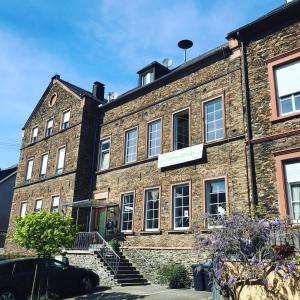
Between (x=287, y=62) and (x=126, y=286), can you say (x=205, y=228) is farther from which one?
(x=287, y=62)

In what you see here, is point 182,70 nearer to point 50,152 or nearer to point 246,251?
point 246,251

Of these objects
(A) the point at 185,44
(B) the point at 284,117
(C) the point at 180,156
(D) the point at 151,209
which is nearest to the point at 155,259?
(D) the point at 151,209

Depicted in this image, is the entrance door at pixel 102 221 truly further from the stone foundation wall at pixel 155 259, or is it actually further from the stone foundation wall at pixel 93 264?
the stone foundation wall at pixel 155 259

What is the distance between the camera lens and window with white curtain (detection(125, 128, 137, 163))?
20.4 metres

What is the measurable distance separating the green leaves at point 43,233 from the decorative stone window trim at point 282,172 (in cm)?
756

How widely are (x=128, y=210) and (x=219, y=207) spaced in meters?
5.93

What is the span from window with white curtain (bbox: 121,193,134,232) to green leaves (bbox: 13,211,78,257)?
20.5 ft

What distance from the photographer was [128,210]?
19297mm

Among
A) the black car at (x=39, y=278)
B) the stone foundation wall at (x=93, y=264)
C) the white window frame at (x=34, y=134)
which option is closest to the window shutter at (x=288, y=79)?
the stone foundation wall at (x=93, y=264)

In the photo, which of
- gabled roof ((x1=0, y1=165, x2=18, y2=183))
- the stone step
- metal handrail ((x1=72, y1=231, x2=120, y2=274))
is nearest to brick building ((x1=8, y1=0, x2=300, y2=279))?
the stone step

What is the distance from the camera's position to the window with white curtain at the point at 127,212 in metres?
19.0

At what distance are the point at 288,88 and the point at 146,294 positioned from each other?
9.21 m

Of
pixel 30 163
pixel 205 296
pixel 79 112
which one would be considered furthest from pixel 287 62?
pixel 30 163

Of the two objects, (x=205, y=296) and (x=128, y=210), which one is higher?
(x=128, y=210)
